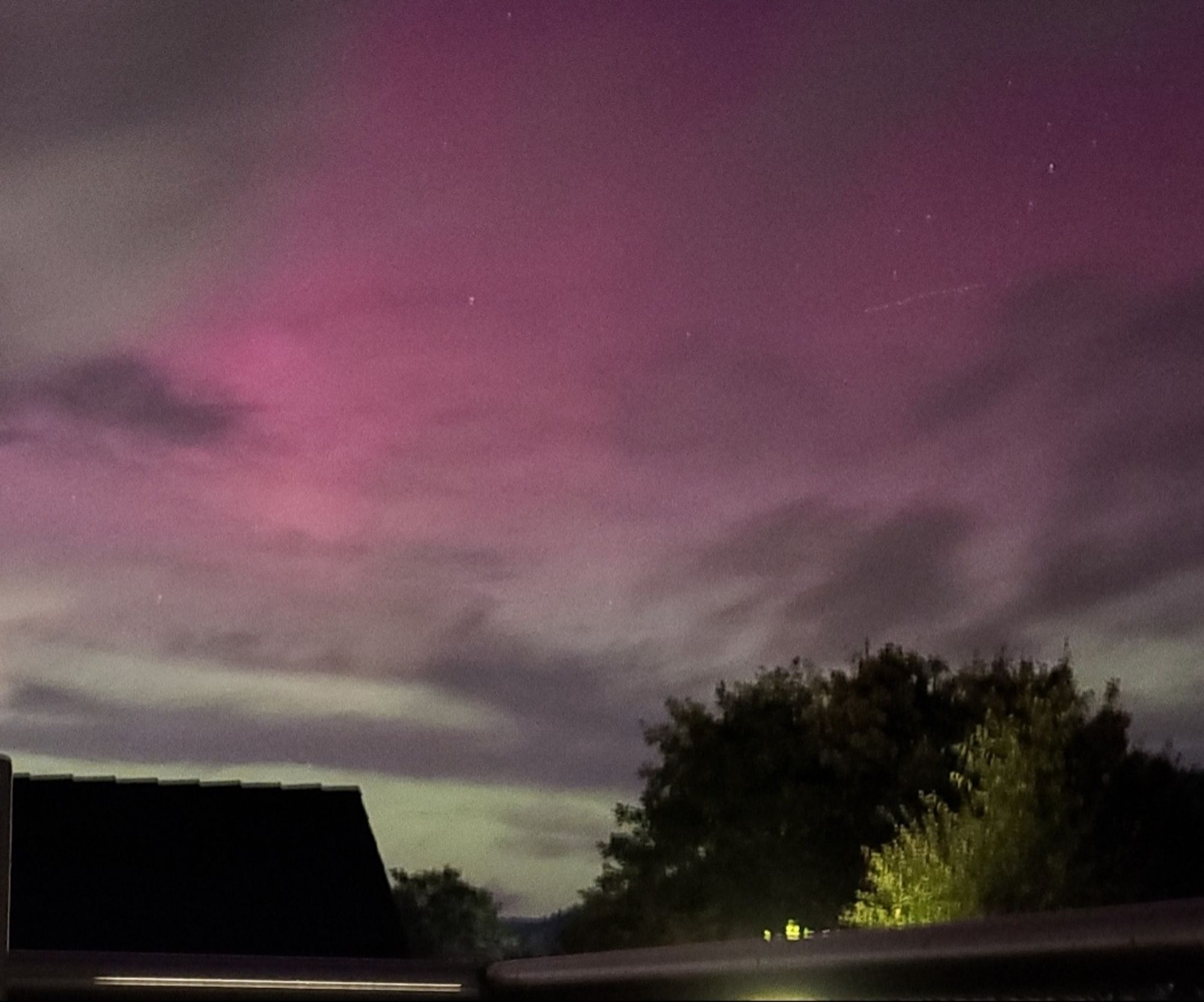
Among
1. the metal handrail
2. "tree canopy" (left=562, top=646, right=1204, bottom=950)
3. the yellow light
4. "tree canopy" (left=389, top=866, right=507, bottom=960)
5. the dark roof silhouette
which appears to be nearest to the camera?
the metal handrail

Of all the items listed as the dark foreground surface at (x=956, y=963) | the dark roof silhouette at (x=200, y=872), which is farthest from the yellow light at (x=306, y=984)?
the dark roof silhouette at (x=200, y=872)

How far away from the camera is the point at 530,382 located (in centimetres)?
3644

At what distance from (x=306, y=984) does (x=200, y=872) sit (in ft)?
64.0

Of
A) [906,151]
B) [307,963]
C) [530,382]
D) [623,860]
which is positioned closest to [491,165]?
[906,151]

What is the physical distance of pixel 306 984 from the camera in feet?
11.0

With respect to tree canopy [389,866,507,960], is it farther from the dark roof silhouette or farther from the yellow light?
the yellow light

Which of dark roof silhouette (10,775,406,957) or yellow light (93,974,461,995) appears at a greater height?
dark roof silhouette (10,775,406,957)

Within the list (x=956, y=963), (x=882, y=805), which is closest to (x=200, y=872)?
(x=882, y=805)

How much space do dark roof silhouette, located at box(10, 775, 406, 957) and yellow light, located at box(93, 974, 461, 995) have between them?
17.8 meters

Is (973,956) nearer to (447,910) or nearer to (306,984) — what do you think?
(306,984)

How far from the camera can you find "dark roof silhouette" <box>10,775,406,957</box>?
69.8 ft

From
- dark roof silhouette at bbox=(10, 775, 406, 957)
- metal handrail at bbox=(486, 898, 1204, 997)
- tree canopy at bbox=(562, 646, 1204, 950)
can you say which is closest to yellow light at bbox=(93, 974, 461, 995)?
metal handrail at bbox=(486, 898, 1204, 997)

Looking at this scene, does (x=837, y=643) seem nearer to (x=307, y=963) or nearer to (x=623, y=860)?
(x=623, y=860)

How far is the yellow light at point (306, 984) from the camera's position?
331cm
